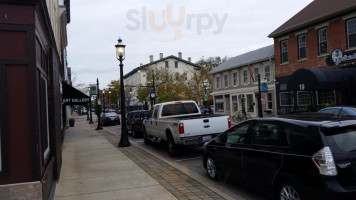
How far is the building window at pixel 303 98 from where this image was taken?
23203 millimetres

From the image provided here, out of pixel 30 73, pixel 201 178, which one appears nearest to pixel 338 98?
pixel 201 178

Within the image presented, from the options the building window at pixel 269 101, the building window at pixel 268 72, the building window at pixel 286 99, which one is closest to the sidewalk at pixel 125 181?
the building window at pixel 286 99

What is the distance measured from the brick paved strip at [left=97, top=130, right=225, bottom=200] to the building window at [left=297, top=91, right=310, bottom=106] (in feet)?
55.5

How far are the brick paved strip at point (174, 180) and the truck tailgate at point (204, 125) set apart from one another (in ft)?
4.29

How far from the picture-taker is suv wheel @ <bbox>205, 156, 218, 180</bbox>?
22.3 feet

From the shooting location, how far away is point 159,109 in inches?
474

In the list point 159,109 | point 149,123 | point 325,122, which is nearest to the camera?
point 325,122

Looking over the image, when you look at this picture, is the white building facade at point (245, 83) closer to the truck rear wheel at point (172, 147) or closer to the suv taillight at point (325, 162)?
the truck rear wheel at point (172, 147)

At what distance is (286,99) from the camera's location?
25.2m

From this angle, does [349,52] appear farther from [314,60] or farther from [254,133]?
[254,133]

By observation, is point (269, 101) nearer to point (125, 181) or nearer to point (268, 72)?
point (268, 72)

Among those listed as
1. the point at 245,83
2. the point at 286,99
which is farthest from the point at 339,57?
the point at 245,83

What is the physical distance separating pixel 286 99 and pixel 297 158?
73.0ft

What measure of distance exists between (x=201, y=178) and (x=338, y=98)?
16458mm
